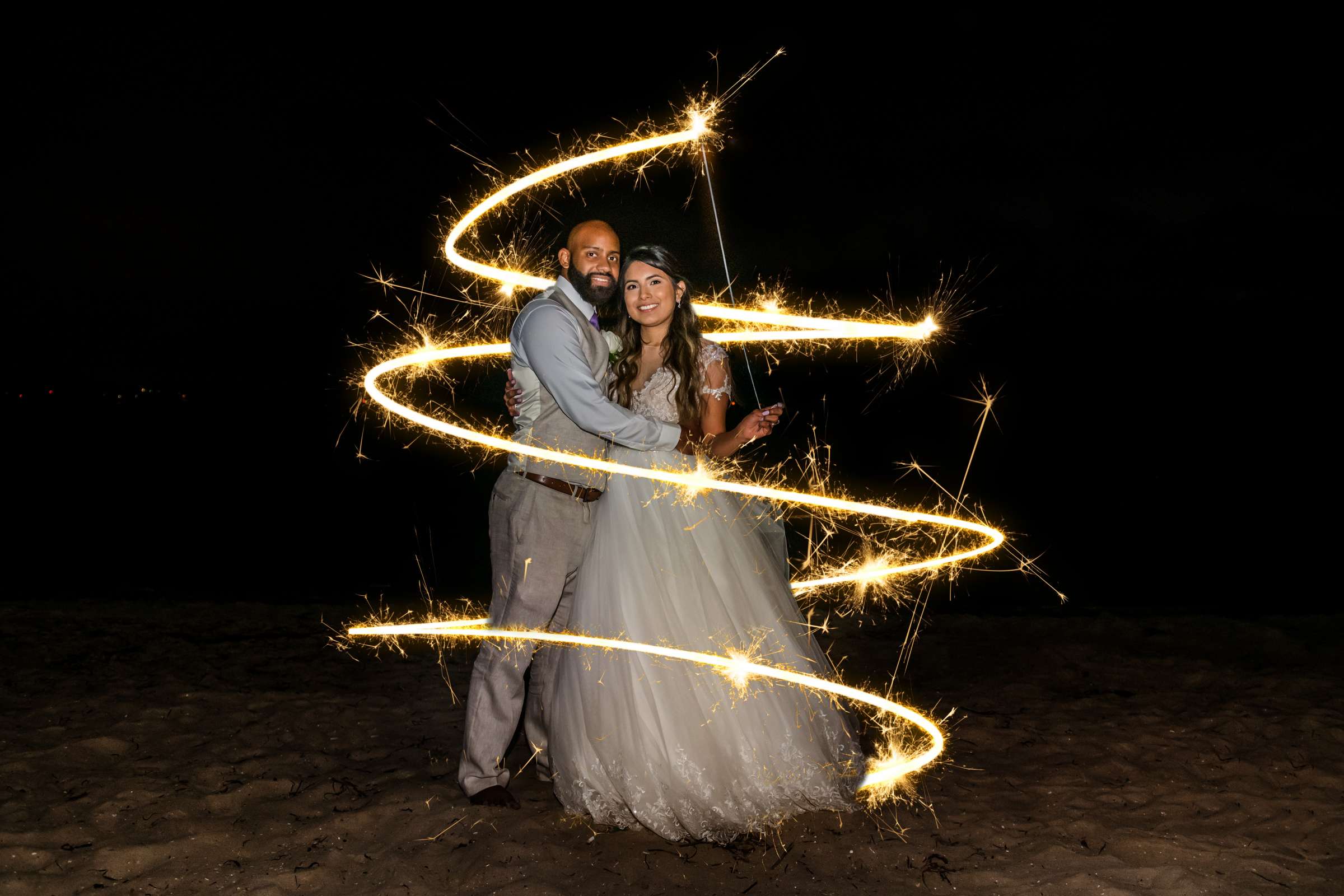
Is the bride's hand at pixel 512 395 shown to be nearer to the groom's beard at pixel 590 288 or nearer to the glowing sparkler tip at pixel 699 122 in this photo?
the groom's beard at pixel 590 288

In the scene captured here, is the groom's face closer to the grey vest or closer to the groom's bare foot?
the grey vest

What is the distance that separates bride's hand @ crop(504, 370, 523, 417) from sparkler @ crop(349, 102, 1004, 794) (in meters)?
0.17

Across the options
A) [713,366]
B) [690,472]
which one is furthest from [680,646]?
[713,366]

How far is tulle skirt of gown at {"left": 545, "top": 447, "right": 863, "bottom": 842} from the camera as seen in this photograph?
3598 mm

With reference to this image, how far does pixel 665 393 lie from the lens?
397 centimetres

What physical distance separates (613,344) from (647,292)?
451 mm

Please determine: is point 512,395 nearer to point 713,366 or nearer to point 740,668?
point 713,366

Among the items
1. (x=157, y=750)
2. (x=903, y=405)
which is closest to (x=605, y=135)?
(x=157, y=750)

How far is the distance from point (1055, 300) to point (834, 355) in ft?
23.0

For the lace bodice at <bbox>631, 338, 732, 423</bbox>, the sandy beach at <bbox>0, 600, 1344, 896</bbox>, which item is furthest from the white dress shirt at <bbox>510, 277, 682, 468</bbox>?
the sandy beach at <bbox>0, 600, 1344, 896</bbox>

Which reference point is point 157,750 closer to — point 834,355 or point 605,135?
point 605,135

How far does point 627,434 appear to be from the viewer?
3676 millimetres

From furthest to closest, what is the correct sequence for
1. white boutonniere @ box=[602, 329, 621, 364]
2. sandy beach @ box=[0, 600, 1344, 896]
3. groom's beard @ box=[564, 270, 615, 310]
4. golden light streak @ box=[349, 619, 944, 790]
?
1. white boutonniere @ box=[602, 329, 621, 364]
2. groom's beard @ box=[564, 270, 615, 310]
3. golden light streak @ box=[349, 619, 944, 790]
4. sandy beach @ box=[0, 600, 1344, 896]

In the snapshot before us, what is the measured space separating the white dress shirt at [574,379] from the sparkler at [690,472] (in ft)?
0.44
